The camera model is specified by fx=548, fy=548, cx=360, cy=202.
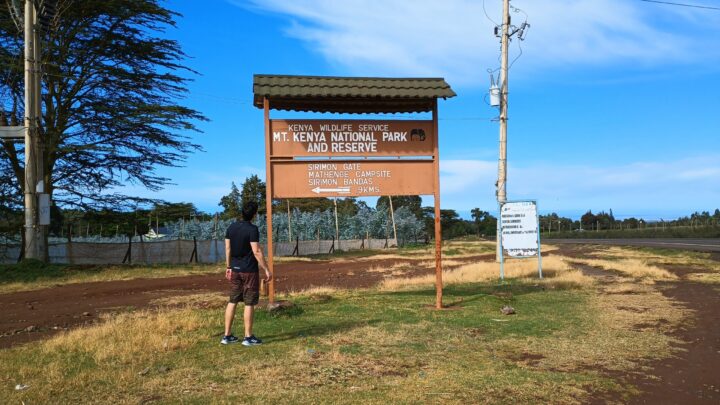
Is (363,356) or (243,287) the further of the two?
(243,287)

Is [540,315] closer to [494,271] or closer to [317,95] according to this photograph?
[317,95]

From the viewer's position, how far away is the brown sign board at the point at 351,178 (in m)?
9.60

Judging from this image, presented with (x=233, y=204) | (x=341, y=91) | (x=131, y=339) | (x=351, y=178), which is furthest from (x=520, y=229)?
(x=233, y=204)

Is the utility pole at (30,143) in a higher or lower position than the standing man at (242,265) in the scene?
higher

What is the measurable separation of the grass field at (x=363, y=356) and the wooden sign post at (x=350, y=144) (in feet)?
5.64

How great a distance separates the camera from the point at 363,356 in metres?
5.97

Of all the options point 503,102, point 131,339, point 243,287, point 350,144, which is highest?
point 503,102

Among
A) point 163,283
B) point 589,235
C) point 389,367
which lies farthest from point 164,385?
point 589,235

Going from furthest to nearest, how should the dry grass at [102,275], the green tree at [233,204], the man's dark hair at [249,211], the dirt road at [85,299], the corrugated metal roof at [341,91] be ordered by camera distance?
the green tree at [233,204] → the dry grass at [102,275] → the corrugated metal roof at [341,91] → the dirt road at [85,299] → the man's dark hair at [249,211]

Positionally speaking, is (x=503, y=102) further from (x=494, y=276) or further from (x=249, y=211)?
(x=249, y=211)

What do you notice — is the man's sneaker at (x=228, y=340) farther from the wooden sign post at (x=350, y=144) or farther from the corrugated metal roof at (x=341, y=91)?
the corrugated metal roof at (x=341, y=91)

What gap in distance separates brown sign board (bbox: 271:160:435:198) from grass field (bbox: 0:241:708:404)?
80.4 inches

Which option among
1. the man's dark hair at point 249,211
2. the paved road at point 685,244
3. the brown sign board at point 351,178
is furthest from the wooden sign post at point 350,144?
the paved road at point 685,244

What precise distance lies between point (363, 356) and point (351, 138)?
481 cm
